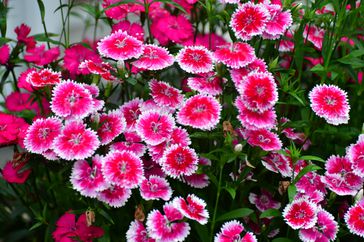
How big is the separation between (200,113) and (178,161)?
0.10m

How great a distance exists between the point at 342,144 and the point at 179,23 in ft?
1.81

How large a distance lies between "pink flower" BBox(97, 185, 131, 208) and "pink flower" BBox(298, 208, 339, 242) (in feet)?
1.20

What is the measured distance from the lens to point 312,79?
5.51 ft

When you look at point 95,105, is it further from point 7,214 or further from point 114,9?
point 7,214

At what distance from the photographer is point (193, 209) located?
1.04m

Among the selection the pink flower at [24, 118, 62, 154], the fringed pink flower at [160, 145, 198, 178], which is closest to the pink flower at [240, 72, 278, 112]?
the fringed pink flower at [160, 145, 198, 178]

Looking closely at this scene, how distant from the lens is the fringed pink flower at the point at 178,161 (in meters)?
1.06

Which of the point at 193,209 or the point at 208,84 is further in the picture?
the point at 208,84

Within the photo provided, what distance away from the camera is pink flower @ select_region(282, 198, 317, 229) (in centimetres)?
109

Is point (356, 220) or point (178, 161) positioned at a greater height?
point (178, 161)

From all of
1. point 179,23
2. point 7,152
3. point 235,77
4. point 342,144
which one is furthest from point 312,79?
point 7,152

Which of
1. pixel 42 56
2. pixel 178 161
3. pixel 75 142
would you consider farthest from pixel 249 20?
pixel 42 56

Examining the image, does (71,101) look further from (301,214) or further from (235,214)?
(301,214)

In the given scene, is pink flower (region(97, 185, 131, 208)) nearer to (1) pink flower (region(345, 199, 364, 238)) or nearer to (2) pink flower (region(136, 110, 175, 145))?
(2) pink flower (region(136, 110, 175, 145))
